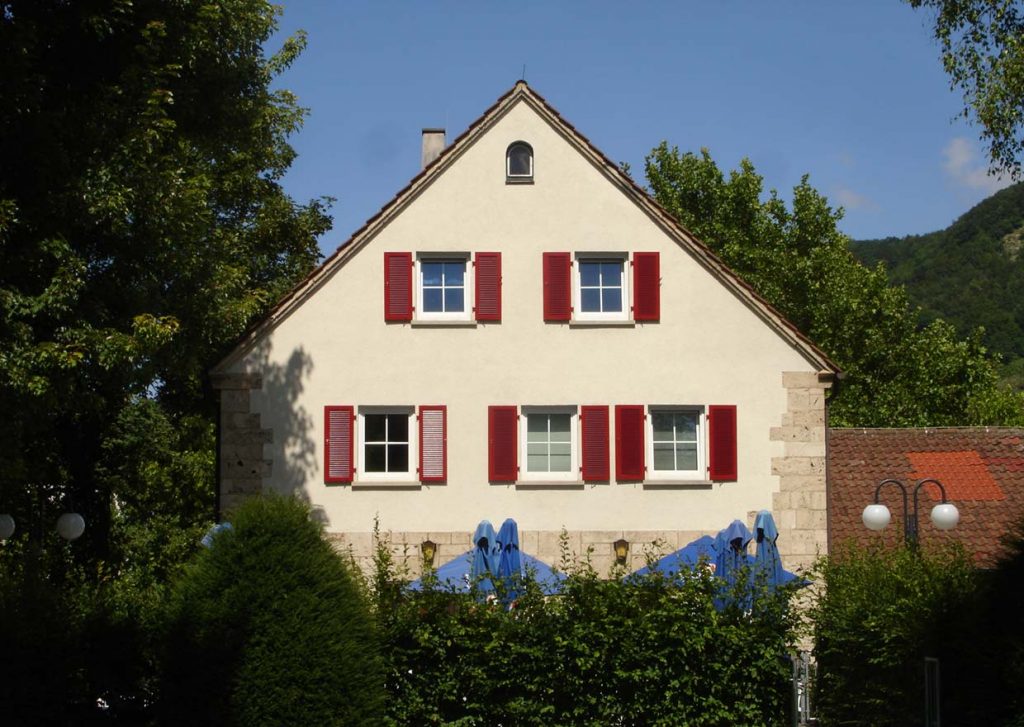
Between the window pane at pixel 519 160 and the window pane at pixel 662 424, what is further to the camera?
the window pane at pixel 519 160

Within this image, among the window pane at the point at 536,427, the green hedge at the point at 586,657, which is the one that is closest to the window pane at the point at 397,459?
the window pane at the point at 536,427

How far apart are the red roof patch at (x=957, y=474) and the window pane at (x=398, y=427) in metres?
9.08

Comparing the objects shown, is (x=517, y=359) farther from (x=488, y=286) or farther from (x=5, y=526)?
(x=5, y=526)

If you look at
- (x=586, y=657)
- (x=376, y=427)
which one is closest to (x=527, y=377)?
(x=376, y=427)

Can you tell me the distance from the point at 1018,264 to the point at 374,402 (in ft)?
238

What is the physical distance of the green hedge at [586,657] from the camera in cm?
1331

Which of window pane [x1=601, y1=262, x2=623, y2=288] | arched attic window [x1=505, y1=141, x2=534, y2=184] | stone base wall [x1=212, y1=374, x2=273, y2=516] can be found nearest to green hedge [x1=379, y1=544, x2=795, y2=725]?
stone base wall [x1=212, y1=374, x2=273, y2=516]

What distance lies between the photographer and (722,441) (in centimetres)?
2145

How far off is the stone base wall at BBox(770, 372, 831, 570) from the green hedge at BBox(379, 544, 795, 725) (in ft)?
26.2

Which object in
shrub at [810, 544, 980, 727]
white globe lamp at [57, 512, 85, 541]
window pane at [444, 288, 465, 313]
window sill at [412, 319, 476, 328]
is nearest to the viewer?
shrub at [810, 544, 980, 727]

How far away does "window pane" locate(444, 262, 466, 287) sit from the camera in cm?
2191

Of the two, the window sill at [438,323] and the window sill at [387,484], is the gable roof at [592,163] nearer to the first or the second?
the window sill at [438,323]

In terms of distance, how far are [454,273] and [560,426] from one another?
296 cm

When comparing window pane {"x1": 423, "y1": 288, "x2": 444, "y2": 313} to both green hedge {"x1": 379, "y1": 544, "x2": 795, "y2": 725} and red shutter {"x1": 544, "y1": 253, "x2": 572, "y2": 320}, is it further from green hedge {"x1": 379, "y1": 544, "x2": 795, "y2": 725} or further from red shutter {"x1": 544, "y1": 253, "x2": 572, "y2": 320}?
green hedge {"x1": 379, "y1": 544, "x2": 795, "y2": 725}
